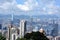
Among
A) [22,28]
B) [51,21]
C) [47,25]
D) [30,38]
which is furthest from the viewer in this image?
[51,21]

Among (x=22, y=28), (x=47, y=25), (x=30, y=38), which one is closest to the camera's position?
(x=30, y=38)

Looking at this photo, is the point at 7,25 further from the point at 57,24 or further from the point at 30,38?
the point at 30,38

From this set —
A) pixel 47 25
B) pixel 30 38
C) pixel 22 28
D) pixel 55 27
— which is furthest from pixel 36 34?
pixel 55 27

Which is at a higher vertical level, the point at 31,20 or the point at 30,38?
the point at 31,20

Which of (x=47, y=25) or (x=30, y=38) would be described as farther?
(x=47, y=25)

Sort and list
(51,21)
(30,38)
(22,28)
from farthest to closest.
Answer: (51,21), (22,28), (30,38)

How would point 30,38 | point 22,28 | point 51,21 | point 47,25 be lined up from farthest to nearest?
point 51,21 < point 47,25 < point 22,28 < point 30,38

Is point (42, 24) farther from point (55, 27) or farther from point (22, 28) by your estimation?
point (22, 28)

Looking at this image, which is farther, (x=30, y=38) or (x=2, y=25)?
(x=2, y=25)

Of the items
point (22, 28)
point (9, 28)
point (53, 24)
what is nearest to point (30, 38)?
point (22, 28)
